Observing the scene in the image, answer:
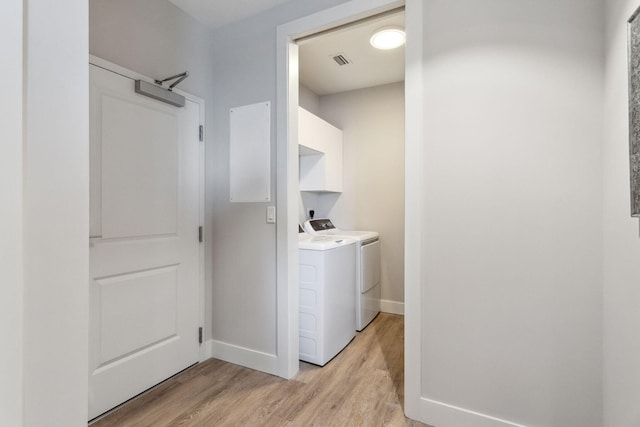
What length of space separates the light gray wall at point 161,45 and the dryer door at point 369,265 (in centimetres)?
134

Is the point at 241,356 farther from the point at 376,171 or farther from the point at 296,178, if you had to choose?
the point at 376,171

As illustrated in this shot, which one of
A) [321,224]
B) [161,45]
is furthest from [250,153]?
[321,224]

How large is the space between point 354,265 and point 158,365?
164 cm

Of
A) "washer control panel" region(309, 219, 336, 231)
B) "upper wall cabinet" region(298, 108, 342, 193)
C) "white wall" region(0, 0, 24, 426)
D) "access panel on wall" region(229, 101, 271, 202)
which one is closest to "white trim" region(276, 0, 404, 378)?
"access panel on wall" region(229, 101, 271, 202)

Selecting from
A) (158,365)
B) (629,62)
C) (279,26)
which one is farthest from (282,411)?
(279,26)

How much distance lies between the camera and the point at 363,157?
360 centimetres

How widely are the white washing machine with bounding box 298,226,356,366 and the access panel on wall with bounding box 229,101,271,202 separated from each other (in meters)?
0.54

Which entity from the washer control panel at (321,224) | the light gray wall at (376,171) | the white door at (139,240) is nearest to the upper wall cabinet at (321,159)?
the light gray wall at (376,171)

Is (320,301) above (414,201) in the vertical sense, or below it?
below

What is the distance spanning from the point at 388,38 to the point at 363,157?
4.43 ft

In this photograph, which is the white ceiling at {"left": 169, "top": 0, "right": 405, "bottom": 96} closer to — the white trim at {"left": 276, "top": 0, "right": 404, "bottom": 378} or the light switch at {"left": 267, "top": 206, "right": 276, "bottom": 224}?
the white trim at {"left": 276, "top": 0, "right": 404, "bottom": 378}

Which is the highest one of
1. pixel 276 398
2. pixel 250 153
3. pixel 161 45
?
pixel 161 45

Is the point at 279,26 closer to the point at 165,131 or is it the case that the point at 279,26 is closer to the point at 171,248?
the point at 165,131

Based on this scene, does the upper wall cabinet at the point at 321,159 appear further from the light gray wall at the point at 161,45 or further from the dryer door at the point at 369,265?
the light gray wall at the point at 161,45
